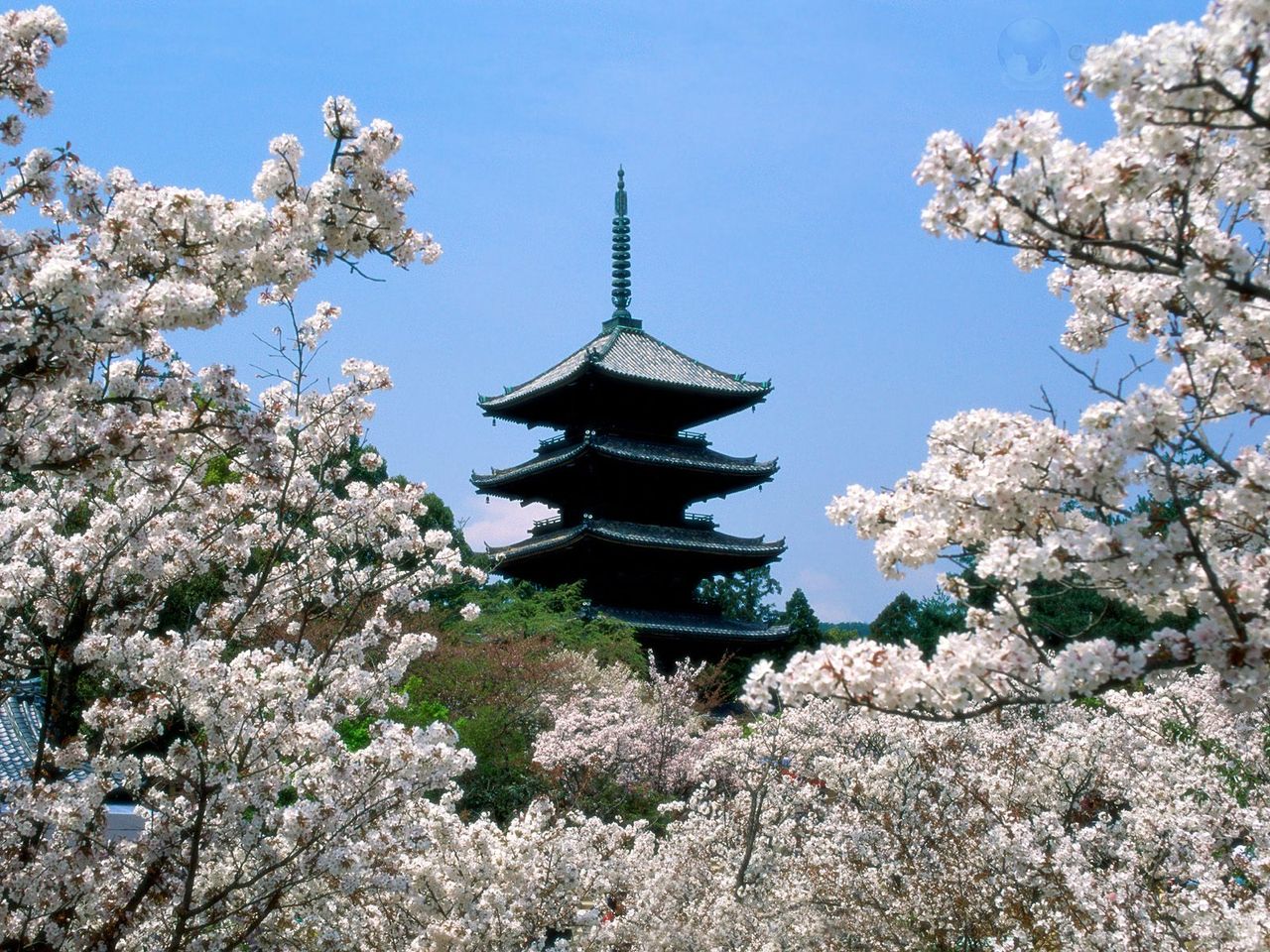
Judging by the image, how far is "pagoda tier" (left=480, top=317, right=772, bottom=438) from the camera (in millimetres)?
29641

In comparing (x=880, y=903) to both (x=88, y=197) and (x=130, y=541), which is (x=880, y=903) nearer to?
(x=130, y=541)

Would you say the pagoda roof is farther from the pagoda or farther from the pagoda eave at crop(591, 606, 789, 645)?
the pagoda eave at crop(591, 606, 789, 645)

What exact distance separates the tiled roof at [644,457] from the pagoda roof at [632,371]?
156cm

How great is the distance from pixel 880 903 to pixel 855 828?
61cm

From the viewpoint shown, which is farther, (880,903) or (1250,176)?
(880,903)

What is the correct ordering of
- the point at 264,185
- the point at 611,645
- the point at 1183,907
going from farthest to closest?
the point at 611,645 → the point at 1183,907 → the point at 264,185

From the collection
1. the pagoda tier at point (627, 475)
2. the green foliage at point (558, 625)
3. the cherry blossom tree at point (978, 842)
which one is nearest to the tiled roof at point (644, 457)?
the pagoda tier at point (627, 475)

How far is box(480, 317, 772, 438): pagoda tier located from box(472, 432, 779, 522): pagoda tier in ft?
1.90

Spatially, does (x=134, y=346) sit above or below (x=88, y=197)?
below

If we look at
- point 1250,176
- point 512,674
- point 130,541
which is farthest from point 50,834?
point 512,674

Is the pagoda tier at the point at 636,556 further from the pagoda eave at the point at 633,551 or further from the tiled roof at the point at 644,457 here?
the tiled roof at the point at 644,457

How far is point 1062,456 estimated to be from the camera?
3.42 meters

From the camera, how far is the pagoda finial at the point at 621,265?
109 ft

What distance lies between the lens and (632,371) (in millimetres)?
29734
